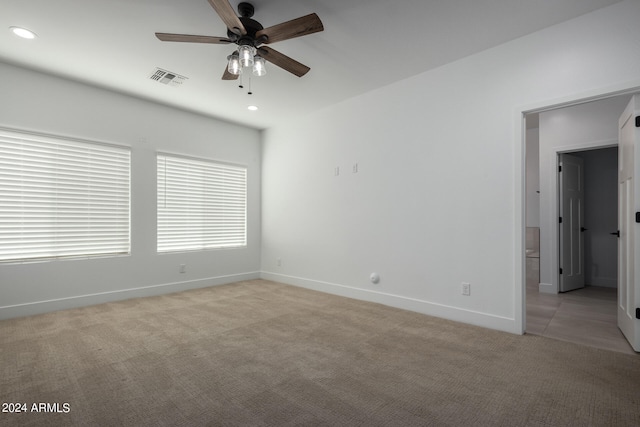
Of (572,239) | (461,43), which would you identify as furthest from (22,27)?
(572,239)

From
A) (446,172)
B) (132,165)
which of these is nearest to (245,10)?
(446,172)

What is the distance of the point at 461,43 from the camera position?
3.12 metres

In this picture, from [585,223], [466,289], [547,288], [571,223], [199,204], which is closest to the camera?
[466,289]

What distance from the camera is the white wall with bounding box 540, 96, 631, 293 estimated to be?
14.9 ft

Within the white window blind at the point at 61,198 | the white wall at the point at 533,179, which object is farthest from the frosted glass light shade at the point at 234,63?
the white wall at the point at 533,179

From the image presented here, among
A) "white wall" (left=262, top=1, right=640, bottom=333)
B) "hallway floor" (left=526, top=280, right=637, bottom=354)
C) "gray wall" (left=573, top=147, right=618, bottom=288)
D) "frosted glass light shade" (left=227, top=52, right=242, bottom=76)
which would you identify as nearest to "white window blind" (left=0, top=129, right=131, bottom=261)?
"frosted glass light shade" (left=227, top=52, right=242, bottom=76)

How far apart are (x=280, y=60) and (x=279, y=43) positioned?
43cm

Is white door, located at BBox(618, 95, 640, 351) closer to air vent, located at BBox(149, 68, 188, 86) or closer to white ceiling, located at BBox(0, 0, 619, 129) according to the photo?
white ceiling, located at BBox(0, 0, 619, 129)

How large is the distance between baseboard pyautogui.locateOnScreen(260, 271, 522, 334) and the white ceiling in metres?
2.74

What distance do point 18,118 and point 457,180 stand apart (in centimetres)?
503

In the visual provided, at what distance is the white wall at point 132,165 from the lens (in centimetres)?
362

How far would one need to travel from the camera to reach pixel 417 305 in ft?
12.4

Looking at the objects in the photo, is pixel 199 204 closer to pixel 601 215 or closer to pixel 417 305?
pixel 417 305

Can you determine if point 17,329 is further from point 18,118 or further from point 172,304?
point 18,118
